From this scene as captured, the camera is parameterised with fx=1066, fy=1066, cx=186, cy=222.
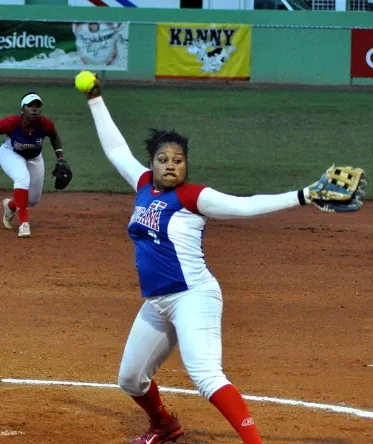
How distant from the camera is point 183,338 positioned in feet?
18.3

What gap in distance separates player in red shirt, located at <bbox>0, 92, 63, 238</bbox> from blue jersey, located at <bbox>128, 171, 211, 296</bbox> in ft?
22.0

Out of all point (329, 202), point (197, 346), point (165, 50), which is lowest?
point (197, 346)

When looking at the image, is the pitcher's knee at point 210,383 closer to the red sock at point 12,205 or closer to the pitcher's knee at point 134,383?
the pitcher's knee at point 134,383

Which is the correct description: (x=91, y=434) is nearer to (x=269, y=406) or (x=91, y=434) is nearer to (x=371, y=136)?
(x=269, y=406)

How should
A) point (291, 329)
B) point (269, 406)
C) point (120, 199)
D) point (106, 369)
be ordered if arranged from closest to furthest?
1. point (269, 406)
2. point (106, 369)
3. point (291, 329)
4. point (120, 199)

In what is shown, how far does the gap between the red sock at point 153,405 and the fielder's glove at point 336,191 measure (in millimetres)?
1594

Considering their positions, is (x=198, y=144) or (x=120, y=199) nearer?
(x=120, y=199)

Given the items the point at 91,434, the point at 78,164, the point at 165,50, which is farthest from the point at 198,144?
the point at 91,434

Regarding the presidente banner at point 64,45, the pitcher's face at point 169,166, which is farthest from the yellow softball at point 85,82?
the presidente banner at point 64,45

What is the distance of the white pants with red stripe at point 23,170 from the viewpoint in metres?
12.5

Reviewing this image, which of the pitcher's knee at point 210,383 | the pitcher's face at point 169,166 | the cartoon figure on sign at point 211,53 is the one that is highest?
the cartoon figure on sign at point 211,53

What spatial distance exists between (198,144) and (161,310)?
14210 mm

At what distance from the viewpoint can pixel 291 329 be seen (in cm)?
878

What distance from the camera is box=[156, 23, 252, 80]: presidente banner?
84.3ft
